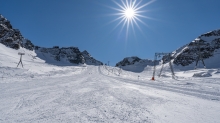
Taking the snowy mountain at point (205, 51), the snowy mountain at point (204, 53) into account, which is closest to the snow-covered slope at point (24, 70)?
the snowy mountain at point (204, 53)

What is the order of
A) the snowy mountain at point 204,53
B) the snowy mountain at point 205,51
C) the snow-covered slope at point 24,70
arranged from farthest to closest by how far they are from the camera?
the snowy mountain at point 205,51 < the snowy mountain at point 204,53 < the snow-covered slope at point 24,70

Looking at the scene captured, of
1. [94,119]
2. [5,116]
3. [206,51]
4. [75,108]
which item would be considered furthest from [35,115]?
[206,51]

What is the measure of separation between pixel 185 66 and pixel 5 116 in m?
80.1

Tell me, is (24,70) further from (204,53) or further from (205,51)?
(205,51)

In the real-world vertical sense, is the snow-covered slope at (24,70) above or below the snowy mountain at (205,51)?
below

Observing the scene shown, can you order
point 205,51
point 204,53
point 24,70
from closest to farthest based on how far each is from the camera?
point 24,70, point 204,53, point 205,51

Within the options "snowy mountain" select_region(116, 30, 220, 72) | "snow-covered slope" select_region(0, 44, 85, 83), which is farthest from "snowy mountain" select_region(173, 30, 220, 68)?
"snow-covered slope" select_region(0, 44, 85, 83)

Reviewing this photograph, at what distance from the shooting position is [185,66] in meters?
71.4

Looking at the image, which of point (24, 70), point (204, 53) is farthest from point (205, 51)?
point (24, 70)

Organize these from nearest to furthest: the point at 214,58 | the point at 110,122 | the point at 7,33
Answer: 1. the point at 110,122
2. the point at 214,58
3. the point at 7,33

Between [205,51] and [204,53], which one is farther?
[205,51]

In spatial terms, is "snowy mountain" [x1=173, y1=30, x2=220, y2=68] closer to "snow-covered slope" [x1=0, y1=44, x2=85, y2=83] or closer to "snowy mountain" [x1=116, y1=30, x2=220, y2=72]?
"snowy mountain" [x1=116, y1=30, x2=220, y2=72]

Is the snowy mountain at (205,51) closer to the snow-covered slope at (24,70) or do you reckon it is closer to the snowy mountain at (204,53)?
the snowy mountain at (204,53)

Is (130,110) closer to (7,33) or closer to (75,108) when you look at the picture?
(75,108)
